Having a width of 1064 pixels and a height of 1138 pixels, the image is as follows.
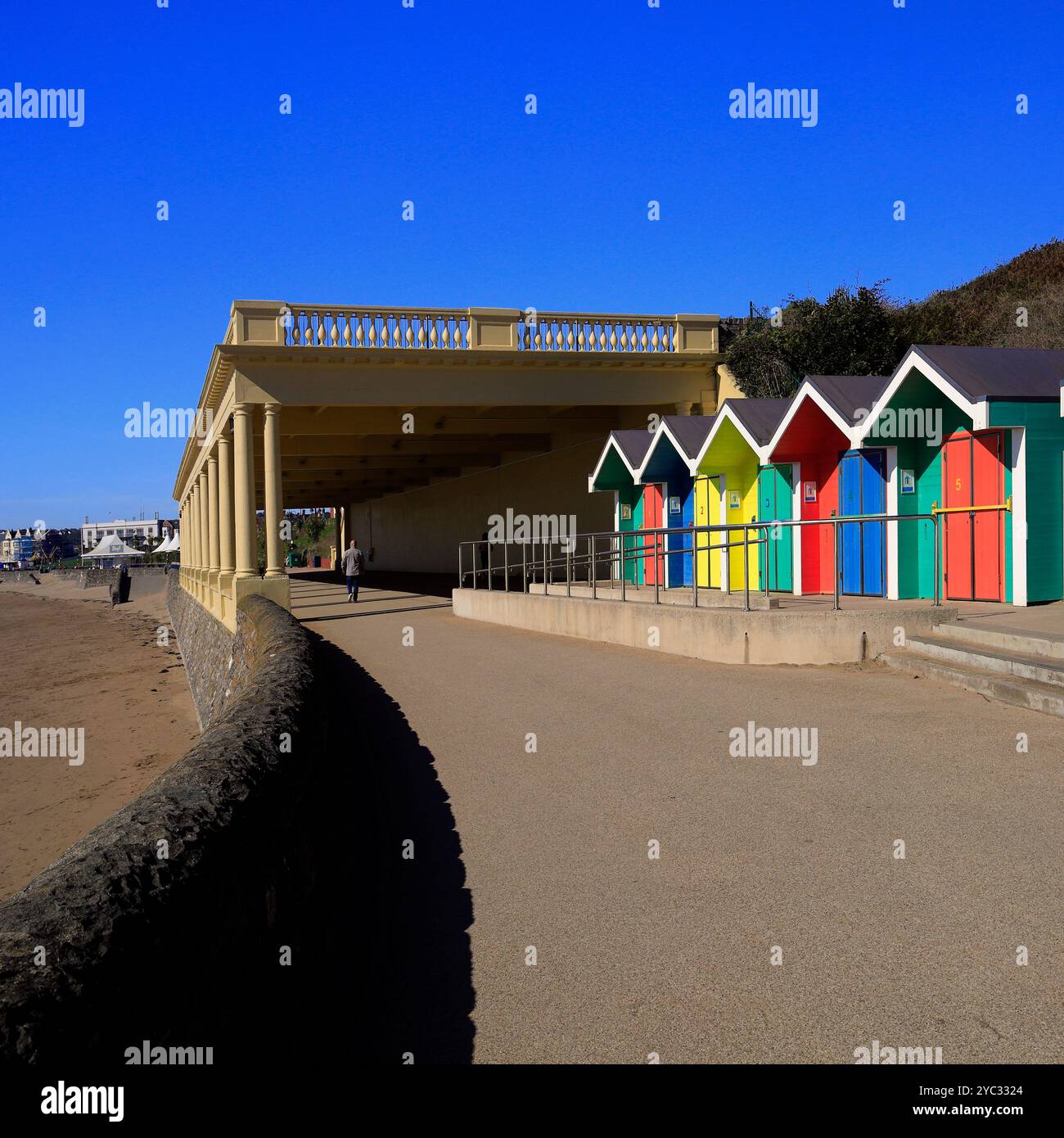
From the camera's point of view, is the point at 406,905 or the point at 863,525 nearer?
the point at 406,905

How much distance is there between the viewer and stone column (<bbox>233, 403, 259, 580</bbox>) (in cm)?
2239

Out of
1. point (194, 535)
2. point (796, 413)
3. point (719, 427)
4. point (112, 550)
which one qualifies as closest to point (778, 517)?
point (719, 427)

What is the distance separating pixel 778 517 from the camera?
53.2ft

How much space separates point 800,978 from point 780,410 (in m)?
13.6

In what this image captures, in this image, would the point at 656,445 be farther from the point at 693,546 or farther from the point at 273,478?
the point at 273,478

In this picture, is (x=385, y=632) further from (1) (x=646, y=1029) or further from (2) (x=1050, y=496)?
(1) (x=646, y=1029)

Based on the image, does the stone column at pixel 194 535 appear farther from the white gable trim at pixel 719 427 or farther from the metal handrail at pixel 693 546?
the white gable trim at pixel 719 427

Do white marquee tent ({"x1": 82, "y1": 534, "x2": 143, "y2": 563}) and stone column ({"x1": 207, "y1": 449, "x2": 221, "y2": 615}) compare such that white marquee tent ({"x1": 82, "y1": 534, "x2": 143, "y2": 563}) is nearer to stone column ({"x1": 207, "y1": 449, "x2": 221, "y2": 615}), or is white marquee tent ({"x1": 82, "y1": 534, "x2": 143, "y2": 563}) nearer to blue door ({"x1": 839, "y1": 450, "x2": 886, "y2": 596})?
stone column ({"x1": 207, "y1": 449, "x2": 221, "y2": 615})

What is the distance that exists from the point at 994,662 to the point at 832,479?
21.4 feet

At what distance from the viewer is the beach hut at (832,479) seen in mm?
13875

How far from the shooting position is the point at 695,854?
5559 millimetres

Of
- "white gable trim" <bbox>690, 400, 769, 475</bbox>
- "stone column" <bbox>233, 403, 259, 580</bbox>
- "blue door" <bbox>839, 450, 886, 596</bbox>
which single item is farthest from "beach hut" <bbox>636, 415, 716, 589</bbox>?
"stone column" <bbox>233, 403, 259, 580</bbox>
